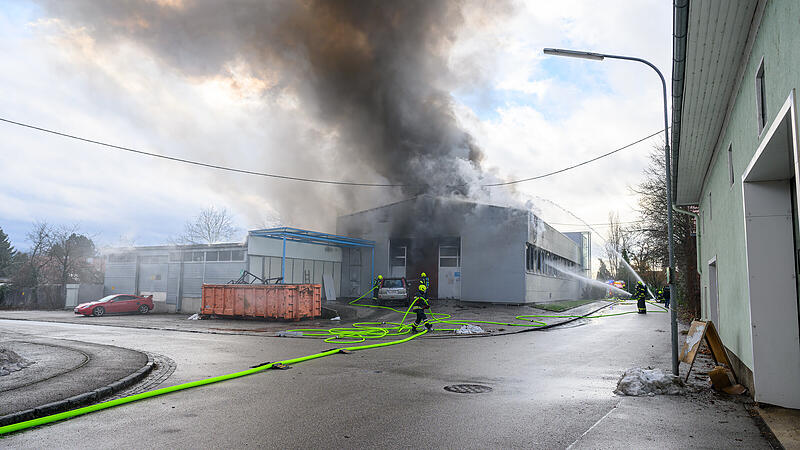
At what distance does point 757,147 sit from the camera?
573 cm

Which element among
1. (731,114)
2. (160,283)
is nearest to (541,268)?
(160,283)

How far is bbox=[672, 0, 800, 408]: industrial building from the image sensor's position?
463 cm

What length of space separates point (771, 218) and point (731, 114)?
7.86 feet

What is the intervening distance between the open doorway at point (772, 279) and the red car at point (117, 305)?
2941 cm

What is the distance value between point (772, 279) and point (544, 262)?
32.1 metres

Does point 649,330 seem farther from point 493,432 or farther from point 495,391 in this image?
point 493,432

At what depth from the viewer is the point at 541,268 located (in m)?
36.1

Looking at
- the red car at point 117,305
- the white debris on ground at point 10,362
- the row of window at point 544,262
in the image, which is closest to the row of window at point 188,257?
the red car at point 117,305

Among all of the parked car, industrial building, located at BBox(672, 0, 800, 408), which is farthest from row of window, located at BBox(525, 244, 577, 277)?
industrial building, located at BBox(672, 0, 800, 408)

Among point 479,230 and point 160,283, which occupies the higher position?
point 479,230

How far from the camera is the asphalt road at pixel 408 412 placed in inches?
194

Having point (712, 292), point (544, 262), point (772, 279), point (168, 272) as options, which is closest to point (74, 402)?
point (772, 279)

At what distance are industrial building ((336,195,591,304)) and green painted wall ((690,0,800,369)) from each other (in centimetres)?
1767

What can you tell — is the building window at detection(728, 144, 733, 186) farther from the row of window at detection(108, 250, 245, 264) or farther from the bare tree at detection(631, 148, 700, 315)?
the row of window at detection(108, 250, 245, 264)
